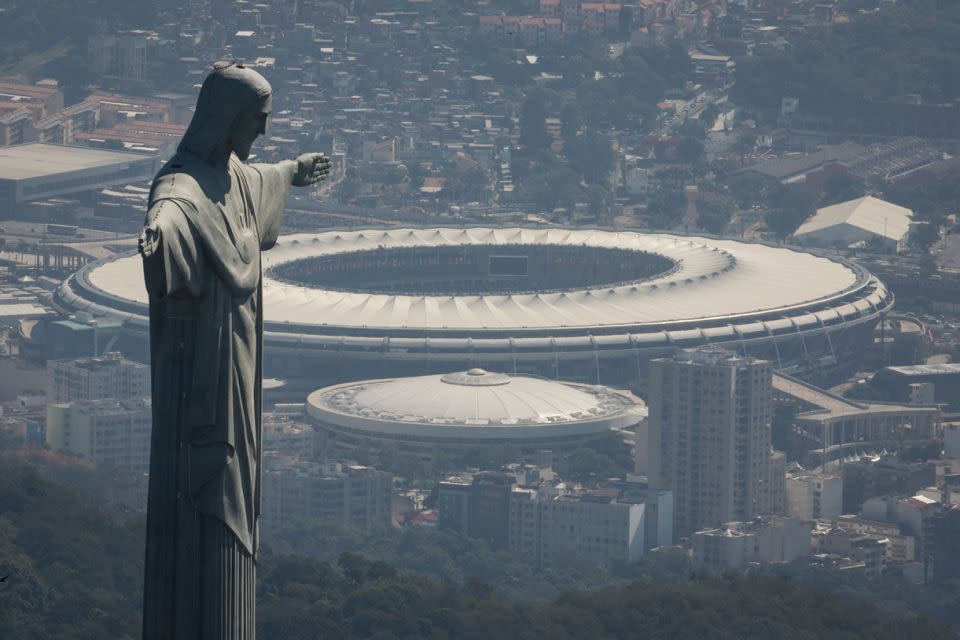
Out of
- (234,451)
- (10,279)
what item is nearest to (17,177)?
(10,279)

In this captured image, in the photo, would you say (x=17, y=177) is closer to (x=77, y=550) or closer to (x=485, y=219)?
(x=485, y=219)

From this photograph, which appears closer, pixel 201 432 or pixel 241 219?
pixel 201 432

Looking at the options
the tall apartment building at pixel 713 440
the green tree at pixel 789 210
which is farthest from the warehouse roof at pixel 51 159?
the tall apartment building at pixel 713 440

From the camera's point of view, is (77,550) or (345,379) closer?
(77,550)

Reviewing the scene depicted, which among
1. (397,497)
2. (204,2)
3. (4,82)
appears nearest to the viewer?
(397,497)

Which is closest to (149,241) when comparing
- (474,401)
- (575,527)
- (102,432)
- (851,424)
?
(575,527)

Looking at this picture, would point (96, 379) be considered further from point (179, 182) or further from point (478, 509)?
point (179, 182)

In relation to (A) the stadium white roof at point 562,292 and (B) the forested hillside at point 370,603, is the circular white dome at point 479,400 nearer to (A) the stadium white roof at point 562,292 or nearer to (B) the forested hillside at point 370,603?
(A) the stadium white roof at point 562,292
